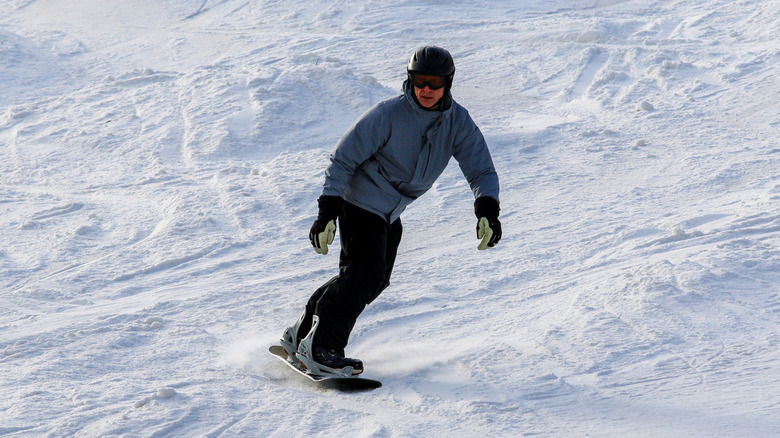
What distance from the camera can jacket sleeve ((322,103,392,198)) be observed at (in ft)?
10.9

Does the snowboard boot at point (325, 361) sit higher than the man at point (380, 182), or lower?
lower

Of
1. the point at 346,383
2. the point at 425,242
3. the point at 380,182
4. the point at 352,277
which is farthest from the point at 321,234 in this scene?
the point at 425,242

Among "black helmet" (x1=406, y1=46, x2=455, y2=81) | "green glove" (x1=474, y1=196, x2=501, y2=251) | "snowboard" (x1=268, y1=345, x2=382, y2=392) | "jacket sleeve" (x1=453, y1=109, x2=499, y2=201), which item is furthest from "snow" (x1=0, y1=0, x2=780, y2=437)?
"black helmet" (x1=406, y1=46, x2=455, y2=81)

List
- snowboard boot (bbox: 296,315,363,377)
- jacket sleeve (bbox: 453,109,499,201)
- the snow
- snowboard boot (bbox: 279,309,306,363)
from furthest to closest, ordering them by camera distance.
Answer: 1. snowboard boot (bbox: 279,309,306,363)
2. jacket sleeve (bbox: 453,109,499,201)
3. snowboard boot (bbox: 296,315,363,377)
4. the snow

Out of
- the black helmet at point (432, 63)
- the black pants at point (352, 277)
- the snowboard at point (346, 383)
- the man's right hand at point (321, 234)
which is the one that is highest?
the black helmet at point (432, 63)

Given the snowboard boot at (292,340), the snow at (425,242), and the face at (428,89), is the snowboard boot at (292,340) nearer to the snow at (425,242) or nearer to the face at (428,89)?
the snow at (425,242)

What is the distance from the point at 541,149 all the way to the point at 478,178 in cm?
355

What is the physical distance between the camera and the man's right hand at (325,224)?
3260 millimetres

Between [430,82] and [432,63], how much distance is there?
81 millimetres

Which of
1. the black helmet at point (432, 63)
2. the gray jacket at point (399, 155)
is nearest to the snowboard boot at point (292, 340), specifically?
the gray jacket at point (399, 155)

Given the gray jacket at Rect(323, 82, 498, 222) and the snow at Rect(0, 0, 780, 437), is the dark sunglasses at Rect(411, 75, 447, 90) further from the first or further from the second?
the snow at Rect(0, 0, 780, 437)

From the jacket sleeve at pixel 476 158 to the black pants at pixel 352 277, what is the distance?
459 millimetres

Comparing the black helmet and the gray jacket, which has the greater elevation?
the black helmet

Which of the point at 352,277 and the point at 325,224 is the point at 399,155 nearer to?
the point at 325,224
